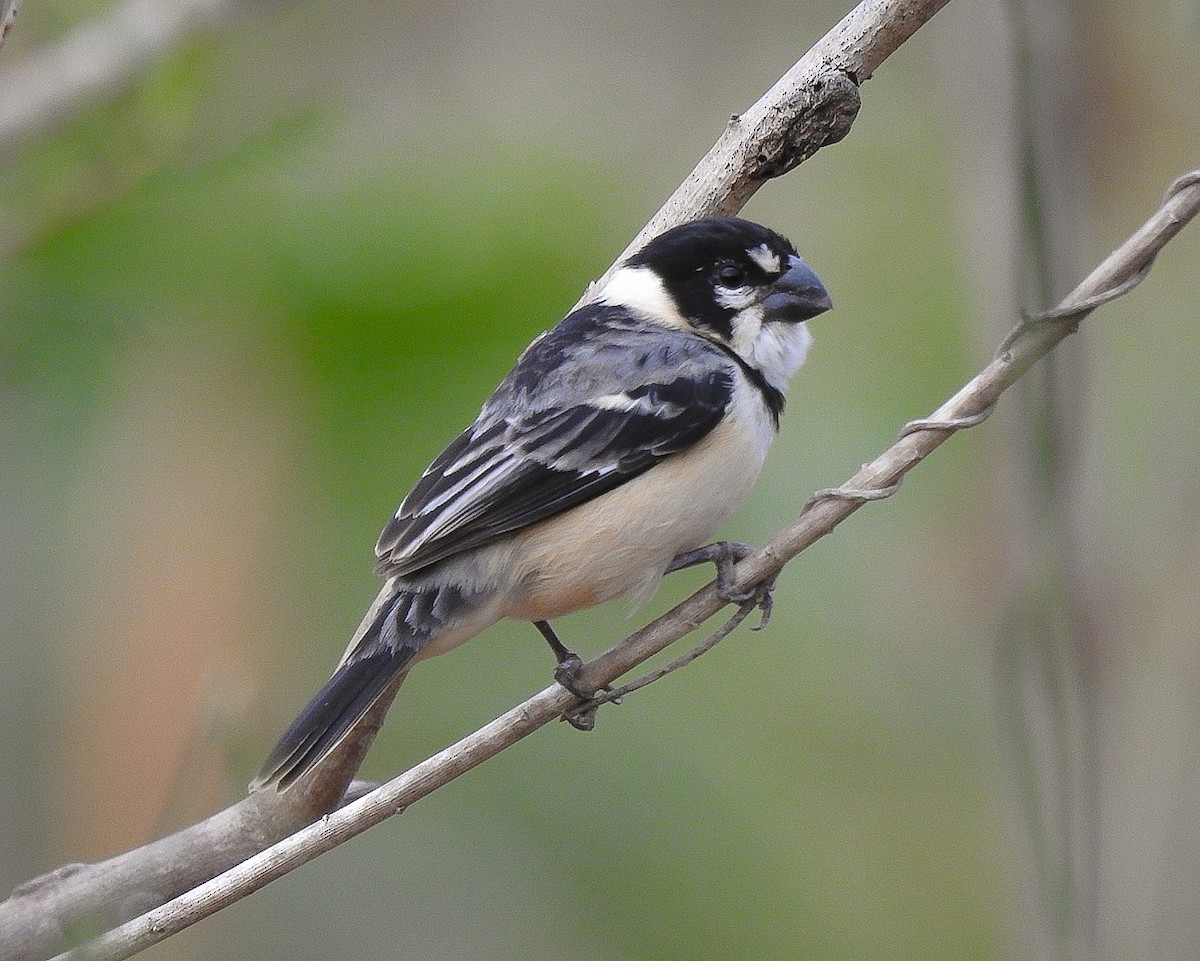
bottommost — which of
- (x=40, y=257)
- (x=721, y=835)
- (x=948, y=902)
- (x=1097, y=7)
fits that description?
(x=948, y=902)

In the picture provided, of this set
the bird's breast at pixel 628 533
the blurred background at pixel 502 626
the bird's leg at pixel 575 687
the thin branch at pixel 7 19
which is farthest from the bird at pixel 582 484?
the thin branch at pixel 7 19

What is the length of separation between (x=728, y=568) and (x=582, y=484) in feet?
1.36

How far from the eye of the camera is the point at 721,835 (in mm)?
4234

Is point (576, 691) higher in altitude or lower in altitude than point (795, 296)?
lower

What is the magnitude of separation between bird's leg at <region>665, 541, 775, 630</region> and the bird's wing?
203mm

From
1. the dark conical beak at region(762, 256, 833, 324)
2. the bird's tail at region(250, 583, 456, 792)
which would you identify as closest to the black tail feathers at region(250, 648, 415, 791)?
the bird's tail at region(250, 583, 456, 792)

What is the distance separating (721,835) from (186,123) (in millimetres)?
2498

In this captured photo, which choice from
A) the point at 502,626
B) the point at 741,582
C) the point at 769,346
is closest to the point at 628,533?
the point at 741,582

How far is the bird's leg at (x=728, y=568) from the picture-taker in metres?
2.36

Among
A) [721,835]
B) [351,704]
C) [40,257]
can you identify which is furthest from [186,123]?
[721,835]

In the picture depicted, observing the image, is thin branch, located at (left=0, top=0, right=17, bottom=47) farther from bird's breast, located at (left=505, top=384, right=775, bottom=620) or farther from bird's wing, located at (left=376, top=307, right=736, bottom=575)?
bird's breast, located at (left=505, top=384, right=775, bottom=620)

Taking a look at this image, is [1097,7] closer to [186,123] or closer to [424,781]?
[186,123]

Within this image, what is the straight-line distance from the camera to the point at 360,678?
2.56 metres

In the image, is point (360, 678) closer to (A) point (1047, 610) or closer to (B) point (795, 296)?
(B) point (795, 296)
